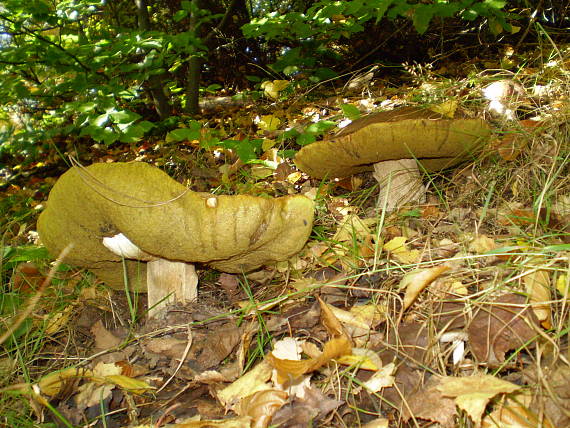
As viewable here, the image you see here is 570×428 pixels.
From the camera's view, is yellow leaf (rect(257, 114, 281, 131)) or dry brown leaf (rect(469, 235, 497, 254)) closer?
dry brown leaf (rect(469, 235, 497, 254))

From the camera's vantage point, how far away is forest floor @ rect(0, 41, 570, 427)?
127cm

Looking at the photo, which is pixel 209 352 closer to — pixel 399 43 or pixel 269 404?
pixel 269 404

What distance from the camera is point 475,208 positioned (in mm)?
2314

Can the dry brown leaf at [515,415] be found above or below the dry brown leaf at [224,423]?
above

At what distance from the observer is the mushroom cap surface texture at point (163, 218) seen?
1.41 meters

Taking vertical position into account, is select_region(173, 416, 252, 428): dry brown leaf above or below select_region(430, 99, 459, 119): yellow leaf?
below

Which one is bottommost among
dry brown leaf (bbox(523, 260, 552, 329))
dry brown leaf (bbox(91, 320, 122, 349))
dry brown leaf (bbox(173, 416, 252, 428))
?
dry brown leaf (bbox(91, 320, 122, 349))

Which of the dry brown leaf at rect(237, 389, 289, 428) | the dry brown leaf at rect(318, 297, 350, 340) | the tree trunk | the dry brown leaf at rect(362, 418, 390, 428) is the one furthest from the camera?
the tree trunk

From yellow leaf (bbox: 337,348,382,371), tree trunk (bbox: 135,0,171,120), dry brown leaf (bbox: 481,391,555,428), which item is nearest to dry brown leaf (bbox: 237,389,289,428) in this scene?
yellow leaf (bbox: 337,348,382,371)

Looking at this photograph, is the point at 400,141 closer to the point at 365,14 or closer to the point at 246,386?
the point at 246,386

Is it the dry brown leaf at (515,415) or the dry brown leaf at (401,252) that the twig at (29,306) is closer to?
the dry brown leaf at (401,252)

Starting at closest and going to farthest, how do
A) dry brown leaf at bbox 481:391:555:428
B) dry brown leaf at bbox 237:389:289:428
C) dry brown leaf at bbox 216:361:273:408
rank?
dry brown leaf at bbox 481:391:555:428, dry brown leaf at bbox 237:389:289:428, dry brown leaf at bbox 216:361:273:408

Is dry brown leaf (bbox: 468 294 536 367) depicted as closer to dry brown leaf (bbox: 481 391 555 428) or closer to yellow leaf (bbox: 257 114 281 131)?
dry brown leaf (bbox: 481 391 555 428)

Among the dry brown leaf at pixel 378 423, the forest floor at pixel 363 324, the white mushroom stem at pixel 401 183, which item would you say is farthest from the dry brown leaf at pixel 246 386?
the white mushroom stem at pixel 401 183
